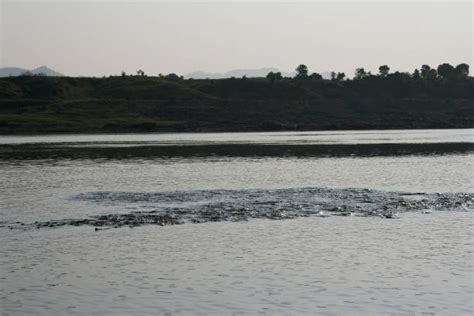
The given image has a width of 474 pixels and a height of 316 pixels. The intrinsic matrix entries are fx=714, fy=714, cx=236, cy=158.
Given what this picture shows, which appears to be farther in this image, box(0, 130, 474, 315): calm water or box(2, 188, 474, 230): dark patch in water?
box(2, 188, 474, 230): dark patch in water

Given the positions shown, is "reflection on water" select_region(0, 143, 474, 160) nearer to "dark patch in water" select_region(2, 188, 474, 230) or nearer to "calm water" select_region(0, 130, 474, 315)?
"calm water" select_region(0, 130, 474, 315)

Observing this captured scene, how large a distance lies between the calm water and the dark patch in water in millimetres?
145

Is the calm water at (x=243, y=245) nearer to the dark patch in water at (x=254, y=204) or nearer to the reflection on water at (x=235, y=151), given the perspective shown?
the dark patch in water at (x=254, y=204)

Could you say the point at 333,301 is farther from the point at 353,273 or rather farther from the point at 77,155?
the point at 77,155

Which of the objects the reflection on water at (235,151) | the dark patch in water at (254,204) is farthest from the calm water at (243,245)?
the reflection on water at (235,151)

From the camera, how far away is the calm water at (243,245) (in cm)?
2514

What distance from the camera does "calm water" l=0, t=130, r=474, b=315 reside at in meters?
25.1

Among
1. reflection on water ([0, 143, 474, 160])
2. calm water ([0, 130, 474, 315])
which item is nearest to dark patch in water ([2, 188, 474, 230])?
calm water ([0, 130, 474, 315])

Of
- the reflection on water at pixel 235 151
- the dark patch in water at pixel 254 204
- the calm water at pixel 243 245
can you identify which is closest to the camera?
the calm water at pixel 243 245

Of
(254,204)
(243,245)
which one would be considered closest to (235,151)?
(254,204)

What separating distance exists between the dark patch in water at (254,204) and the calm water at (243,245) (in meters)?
0.14

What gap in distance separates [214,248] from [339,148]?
79175 mm

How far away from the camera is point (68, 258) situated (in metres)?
32.0

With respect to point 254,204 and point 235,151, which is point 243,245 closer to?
point 254,204
